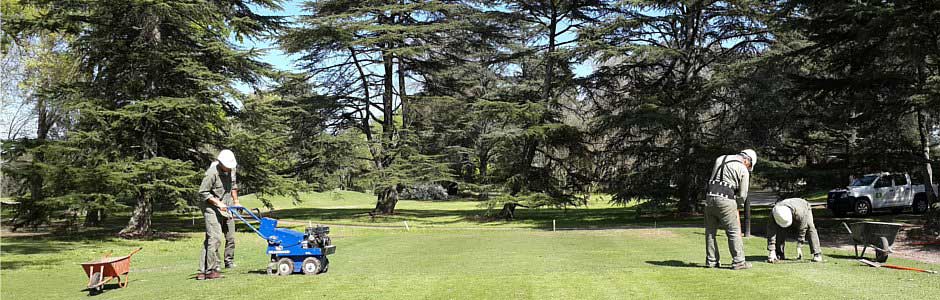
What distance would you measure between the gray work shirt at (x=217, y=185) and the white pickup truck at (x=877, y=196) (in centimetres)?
2180

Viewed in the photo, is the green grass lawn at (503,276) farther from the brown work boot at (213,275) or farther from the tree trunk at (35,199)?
the tree trunk at (35,199)

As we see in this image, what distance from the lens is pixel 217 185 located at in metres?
9.47

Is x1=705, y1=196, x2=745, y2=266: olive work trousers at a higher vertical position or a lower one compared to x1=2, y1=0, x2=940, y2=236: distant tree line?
lower

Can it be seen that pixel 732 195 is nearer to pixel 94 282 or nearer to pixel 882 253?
pixel 882 253

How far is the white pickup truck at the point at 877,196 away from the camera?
24.2 meters

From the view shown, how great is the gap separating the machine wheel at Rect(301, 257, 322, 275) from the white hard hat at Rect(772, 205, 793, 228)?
6.81m

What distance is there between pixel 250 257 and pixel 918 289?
1062 cm

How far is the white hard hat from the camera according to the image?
1019 centimetres

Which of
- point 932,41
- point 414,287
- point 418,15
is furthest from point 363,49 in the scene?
point 414,287

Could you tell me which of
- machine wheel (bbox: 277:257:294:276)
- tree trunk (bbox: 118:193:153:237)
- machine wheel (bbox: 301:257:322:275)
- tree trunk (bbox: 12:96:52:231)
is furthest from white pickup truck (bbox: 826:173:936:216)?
tree trunk (bbox: 12:96:52:231)

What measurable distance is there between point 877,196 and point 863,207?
649 mm

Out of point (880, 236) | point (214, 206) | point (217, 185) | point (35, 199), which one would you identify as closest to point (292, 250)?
point (214, 206)

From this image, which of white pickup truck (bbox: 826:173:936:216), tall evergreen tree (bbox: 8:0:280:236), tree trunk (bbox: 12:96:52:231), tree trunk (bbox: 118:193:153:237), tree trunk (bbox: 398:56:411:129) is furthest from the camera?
tree trunk (bbox: 398:56:411:129)

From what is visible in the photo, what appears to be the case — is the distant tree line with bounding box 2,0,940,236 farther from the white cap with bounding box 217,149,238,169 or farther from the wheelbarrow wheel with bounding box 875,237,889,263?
the white cap with bounding box 217,149,238,169
